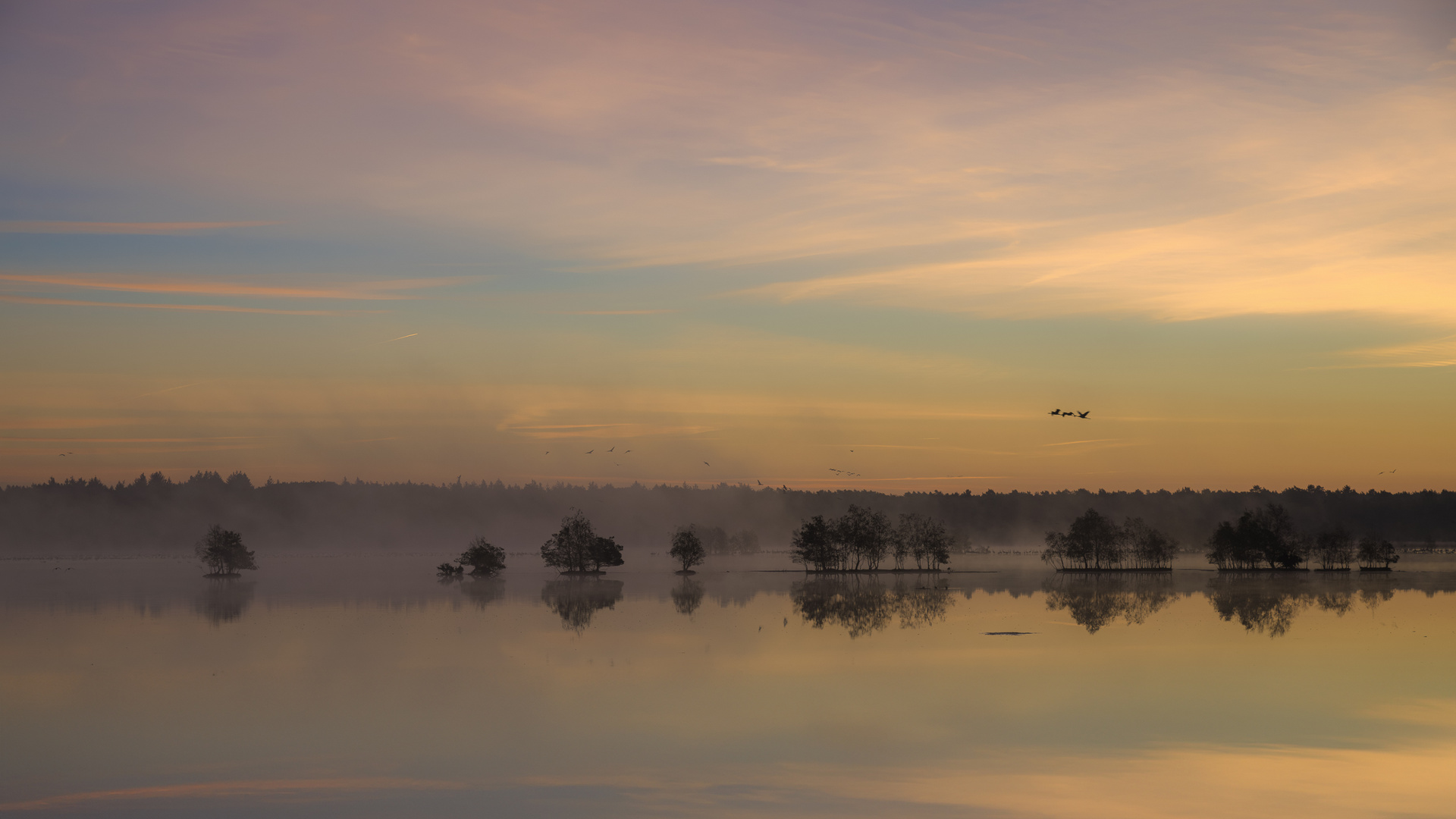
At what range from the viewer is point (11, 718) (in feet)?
141

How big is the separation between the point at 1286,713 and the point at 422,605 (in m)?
78.2

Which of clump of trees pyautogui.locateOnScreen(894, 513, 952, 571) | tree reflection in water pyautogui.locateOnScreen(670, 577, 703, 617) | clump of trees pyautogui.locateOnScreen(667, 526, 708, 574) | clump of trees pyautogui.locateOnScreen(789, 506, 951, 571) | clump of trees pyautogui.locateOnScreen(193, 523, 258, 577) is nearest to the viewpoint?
tree reflection in water pyautogui.locateOnScreen(670, 577, 703, 617)

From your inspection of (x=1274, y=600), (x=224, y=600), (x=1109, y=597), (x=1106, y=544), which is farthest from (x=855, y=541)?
(x=224, y=600)

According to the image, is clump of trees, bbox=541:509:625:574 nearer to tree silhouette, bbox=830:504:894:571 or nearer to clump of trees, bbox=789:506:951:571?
clump of trees, bbox=789:506:951:571

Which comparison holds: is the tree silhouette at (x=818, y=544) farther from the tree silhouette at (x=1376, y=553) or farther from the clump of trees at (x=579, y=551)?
the tree silhouette at (x=1376, y=553)

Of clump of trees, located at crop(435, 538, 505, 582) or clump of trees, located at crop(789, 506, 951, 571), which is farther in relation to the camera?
clump of trees, located at crop(789, 506, 951, 571)

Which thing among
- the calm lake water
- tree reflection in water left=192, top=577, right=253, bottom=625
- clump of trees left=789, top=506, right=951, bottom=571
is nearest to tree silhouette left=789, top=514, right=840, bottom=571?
clump of trees left=789, top=506, right=951, bottom=571

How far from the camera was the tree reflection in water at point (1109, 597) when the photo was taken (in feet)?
281

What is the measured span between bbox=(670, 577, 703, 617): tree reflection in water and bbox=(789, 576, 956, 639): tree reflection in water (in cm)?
920

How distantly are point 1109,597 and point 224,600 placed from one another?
8925cm

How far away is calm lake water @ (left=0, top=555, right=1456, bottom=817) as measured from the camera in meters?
30.7

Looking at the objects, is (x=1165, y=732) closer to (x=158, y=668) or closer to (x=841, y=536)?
(x=158, y=668)

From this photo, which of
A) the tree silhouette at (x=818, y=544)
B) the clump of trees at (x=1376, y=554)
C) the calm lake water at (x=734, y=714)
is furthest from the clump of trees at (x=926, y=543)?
the calm lake water at (x=734, y=714)

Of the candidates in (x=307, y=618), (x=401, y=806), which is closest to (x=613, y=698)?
(x=401, y=806)
